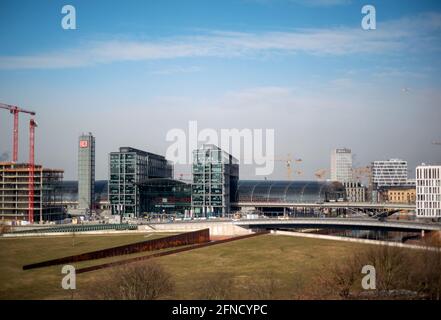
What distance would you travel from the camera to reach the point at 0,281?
3897 cm

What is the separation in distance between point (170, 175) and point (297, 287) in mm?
116908

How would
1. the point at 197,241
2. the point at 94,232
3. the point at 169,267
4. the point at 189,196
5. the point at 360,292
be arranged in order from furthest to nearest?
the point at 189,196 < the point at 94,232 < the point at 197,241 < the point at 169,267 < the point at 360,292

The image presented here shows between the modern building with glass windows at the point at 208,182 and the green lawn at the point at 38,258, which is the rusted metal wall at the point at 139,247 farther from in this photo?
the modern building with glass windows at the point at 208,182

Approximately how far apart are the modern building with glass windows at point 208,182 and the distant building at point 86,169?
93.9 ft

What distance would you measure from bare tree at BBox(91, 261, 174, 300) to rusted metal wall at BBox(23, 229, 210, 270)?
1476cm

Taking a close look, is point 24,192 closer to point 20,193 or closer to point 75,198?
point 20,193

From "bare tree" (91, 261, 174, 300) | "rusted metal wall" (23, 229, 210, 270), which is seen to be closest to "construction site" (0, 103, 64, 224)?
"rusted metal wall" (23, 229, 210, 270)

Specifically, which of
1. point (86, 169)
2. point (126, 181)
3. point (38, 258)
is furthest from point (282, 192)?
point (38, 258)

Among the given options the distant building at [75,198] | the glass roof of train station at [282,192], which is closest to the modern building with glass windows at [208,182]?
the glass roof of train station at [282,192]

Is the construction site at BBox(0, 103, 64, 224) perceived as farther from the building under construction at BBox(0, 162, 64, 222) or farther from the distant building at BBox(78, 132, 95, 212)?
the distant building at BBox(78, 132, 95, 212)

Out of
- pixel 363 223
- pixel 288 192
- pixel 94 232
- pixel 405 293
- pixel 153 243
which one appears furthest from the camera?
pixel 288 192

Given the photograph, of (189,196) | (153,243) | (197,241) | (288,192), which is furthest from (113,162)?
(153,243)

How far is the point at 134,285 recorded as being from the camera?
3114cm

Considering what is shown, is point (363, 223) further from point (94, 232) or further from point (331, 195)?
point (331, 195)
